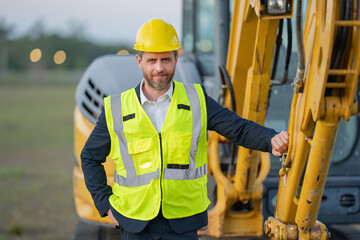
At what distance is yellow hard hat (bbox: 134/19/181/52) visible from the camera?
8.61ft

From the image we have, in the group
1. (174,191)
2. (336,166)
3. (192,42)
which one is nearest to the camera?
(174,191)

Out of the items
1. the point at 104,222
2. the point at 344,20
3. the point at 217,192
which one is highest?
the point at 344,20

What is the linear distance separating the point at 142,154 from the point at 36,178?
19.8 ft

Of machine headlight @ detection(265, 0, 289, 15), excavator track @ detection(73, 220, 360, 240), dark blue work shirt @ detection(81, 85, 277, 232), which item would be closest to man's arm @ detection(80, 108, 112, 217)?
dark blue work shirt @ detection(81, 85, 277, 232)

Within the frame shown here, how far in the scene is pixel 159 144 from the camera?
2.57 metres

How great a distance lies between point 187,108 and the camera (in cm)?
262

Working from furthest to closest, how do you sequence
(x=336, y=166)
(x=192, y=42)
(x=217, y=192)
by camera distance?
1. (x=192, y=42)
2. (x=336, y=166)
3. (x=217, y=192)

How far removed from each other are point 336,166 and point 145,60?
1977 mm

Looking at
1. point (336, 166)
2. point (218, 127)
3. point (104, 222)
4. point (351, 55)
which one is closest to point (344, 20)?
point (351, 55)

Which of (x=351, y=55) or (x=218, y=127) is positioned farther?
(x=218, y=127)

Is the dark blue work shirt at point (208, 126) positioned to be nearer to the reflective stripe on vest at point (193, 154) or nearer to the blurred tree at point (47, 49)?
the reflective stripe on vest at point (193, 154)

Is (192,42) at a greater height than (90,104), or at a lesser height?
greater

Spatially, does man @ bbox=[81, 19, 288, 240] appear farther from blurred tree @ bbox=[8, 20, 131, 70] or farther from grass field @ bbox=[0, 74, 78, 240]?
blurred tree @ bbox=[8, 20, 131, 70]

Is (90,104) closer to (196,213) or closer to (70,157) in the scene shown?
(196,213)
